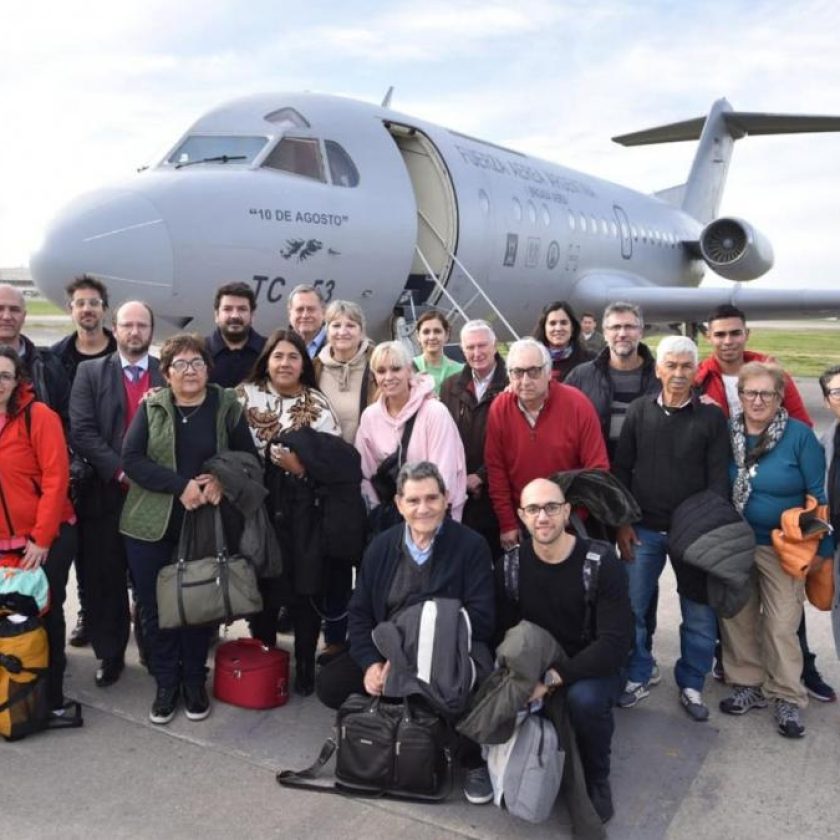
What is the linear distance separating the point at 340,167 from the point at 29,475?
5.43m

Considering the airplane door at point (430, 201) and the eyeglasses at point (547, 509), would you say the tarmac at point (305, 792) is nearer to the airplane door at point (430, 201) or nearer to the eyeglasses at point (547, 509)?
the eyeglasses at point (547, 509)

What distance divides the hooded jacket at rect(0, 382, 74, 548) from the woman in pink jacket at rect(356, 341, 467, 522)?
1.50 metres

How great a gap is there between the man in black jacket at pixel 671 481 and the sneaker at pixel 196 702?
2105 mm

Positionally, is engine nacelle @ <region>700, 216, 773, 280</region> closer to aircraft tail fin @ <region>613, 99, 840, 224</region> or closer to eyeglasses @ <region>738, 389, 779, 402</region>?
aircraft tail fin @ <region>613, 99, 840, 224</region>

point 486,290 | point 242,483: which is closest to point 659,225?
point 486,290

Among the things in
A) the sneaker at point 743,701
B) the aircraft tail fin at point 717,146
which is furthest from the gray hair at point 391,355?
the aircraft tail fin at point 717,146

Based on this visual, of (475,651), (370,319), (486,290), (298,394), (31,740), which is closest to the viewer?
(475,651)

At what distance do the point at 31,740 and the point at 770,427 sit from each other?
383 centimetres

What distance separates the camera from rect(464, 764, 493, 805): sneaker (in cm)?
331

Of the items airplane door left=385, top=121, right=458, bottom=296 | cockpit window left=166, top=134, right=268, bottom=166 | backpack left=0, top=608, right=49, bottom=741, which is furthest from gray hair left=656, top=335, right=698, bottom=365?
airplane door left=385, top=121, right=458, bottom=296

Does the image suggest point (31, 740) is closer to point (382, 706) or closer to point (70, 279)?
point (382, 706)

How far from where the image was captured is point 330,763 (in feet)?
11.8

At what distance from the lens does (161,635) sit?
4039 mm

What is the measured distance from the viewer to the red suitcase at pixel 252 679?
4.12m
